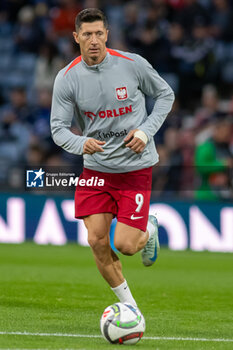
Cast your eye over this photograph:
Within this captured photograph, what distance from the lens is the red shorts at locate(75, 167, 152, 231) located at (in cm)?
696

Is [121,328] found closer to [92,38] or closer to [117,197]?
[117,197]

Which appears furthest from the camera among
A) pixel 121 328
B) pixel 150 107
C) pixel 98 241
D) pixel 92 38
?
pixel 150 107

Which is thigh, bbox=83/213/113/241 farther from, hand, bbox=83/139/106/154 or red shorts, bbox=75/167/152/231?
hand, bbox=83/139/106/154

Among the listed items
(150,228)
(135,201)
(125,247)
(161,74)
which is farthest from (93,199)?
(161,74)

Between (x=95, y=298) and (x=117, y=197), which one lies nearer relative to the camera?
(x=117, y=197)

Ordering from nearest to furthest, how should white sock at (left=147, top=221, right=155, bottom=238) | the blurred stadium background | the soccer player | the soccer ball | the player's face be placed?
the soccer ball < the player's face < the soccer player < white sock at (left=147, top=221, right=155, bottom=238) < the blurred stadium background

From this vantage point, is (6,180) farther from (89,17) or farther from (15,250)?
(89,17)

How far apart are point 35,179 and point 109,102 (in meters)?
1.06

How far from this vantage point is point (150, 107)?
16062mm

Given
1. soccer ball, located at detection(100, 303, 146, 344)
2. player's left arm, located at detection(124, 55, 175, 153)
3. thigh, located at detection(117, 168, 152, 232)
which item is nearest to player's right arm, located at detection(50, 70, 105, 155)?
player's left arm, located at detection(124, 55, 175, 153)

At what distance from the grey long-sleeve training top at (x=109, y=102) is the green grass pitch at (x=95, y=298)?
1391 mm

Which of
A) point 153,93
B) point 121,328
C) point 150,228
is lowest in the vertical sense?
point 121,328

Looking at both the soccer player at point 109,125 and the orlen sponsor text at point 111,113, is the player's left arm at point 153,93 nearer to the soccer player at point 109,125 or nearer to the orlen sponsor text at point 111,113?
the soccer player at point 109,125

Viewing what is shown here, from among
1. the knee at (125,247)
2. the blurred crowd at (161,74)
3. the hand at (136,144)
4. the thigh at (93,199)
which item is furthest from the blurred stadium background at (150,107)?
the hand at (136,144)
